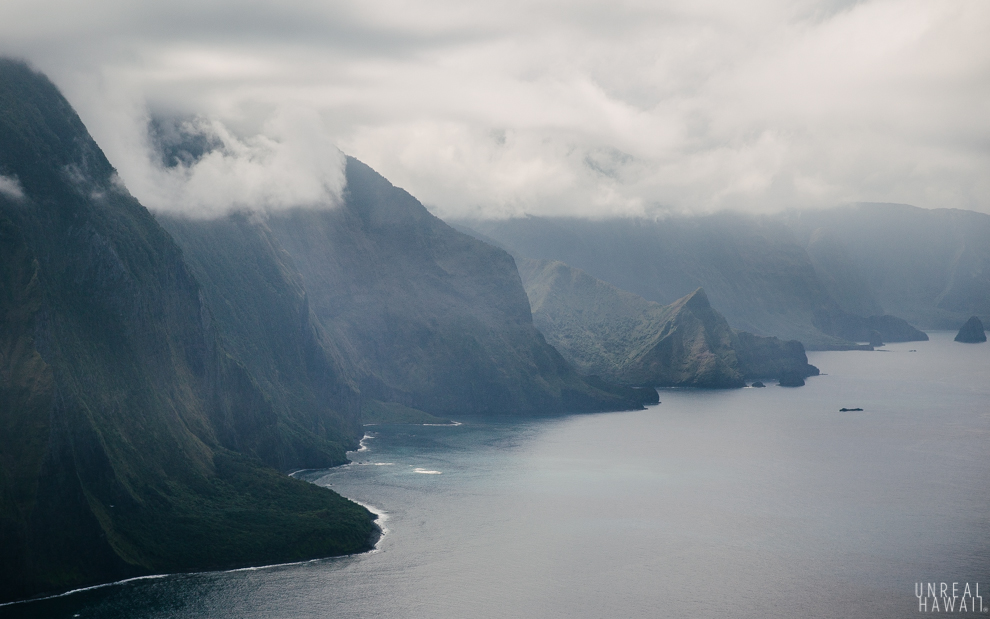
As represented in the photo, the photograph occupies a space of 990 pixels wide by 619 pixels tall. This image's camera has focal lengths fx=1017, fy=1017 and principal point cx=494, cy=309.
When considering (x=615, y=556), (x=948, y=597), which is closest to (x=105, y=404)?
(x=615, y=556)

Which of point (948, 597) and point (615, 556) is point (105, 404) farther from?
point (948, 597)

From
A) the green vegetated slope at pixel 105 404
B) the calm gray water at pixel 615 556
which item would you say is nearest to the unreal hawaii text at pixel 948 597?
the calm gray water at pixel 615 556

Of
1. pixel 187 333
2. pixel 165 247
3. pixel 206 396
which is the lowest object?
pixel 206 396

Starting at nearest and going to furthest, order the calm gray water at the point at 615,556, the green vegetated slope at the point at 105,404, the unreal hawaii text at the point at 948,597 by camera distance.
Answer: the unreal hawaii text at the point at 948,597 < the calm gray water at the point at 615,556 < the green vegetated slope at the point at 105,404

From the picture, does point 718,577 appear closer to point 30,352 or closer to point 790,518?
point 790,518

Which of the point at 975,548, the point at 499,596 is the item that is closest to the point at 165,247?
the point at 499,596

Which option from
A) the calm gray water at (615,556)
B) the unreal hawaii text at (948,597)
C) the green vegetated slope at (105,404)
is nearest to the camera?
the unreal hawaii text at (948,597)

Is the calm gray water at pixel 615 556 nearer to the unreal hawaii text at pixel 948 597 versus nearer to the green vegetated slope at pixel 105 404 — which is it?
the unreal hawaii text at pixel 948 597

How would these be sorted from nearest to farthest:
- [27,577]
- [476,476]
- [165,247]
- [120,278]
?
[27,577] → [120,278] → [165,247] → [476,476]
